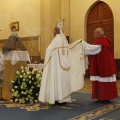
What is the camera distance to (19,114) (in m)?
5.34

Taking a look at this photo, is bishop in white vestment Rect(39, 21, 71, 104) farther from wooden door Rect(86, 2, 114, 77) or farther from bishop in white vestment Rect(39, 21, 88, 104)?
wooden door Rect(86, 2, 114, 77)

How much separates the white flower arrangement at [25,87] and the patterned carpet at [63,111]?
261 millimetres

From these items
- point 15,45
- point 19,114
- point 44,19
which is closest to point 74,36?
point 44,19

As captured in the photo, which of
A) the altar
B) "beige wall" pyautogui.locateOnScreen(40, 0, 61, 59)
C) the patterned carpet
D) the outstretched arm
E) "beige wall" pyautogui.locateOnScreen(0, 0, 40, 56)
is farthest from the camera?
"beige wall" pyautogui.locateOnScreen(0, 0, 40, 56)

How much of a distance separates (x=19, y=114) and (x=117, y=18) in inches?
343

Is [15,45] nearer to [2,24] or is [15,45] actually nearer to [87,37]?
→ [87,37]

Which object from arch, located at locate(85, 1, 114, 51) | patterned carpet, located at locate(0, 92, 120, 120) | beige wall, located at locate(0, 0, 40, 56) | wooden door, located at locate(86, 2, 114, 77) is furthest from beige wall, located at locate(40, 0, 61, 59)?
patterned carpet, located at locate(0, 92, 120, 120)

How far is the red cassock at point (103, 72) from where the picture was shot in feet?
21.9

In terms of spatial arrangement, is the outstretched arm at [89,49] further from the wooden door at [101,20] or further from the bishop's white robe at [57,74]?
the wooden door at [101,20]

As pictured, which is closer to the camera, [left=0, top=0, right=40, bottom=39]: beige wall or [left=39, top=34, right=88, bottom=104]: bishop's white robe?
[left=39, top=34, right=88, bottom=104]: bishop's white robe

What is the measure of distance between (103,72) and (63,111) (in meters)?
1.65

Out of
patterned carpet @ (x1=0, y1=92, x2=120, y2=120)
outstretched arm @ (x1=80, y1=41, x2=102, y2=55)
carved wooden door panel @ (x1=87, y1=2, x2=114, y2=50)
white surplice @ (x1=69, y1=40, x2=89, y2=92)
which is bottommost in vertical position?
patterned carpet @ (x1=0, y1=92, x2=120, y2=120)

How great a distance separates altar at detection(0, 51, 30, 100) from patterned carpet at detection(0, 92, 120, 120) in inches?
17.6

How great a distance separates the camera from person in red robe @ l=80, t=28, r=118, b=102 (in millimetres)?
6645
